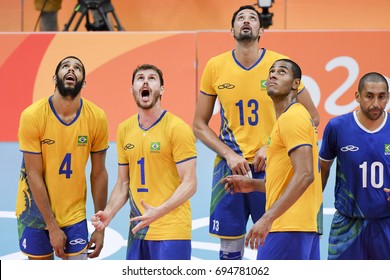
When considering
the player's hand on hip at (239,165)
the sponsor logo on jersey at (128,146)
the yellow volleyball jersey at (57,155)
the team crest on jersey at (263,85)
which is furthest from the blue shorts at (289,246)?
the yellow volleyball jersey at (57,155)

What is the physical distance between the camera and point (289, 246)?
17.0ft

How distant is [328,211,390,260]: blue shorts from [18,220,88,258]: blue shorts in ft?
5.71

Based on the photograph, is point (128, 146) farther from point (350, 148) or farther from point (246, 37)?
point (350, 148)

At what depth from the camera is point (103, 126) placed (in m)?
5.79

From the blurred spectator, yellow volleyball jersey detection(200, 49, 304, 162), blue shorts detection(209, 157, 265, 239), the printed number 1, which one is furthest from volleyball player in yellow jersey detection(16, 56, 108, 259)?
the blurred spectator

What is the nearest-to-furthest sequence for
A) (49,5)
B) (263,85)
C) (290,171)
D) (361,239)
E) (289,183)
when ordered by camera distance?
(289,183), (290,171), (361,239), (263,85), (49,5)

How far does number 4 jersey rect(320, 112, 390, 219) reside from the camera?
18.1 ft

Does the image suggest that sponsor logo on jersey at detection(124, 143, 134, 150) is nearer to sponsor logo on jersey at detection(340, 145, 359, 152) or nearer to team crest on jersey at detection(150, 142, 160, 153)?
team crest on jersey at detection(150, 142, 160, 153)

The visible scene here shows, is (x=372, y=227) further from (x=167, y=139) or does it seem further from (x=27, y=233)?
(x=27, y=233)

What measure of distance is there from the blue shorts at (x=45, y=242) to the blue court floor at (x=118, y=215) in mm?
1500

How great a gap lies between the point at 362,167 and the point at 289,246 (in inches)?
31.5

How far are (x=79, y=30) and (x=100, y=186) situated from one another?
419cm

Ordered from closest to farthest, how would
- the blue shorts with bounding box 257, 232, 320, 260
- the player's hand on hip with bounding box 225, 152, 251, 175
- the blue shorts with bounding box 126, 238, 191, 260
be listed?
the blue shorts with bounding box 257, 232, 320, 260
the blue shorts with bounding box 126, 238, 191, 260
the player's hand on hip with bounding box 225, 152, 251, 175

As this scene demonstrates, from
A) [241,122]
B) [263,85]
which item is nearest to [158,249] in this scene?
[241,122]
